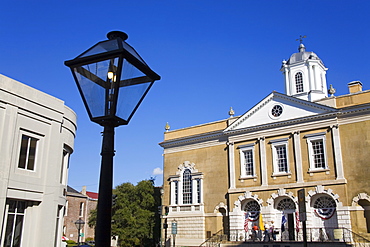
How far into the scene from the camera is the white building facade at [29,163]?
52.6 feet

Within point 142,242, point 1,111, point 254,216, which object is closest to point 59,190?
point 1,111

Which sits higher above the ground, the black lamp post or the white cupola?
the white cupola

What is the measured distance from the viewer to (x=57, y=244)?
65.0 feet

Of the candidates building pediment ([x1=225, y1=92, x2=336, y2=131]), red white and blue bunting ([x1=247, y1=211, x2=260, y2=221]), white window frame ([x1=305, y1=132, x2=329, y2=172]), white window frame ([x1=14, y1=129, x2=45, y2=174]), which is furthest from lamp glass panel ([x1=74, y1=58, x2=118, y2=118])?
red white and blue bunting ([x1=247, y1=211, x2=260, y2=221])

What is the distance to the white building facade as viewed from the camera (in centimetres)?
1605

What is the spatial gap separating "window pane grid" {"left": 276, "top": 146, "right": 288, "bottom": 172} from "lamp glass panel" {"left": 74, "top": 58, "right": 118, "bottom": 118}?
28288mm

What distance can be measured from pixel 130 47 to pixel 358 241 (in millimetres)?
26347

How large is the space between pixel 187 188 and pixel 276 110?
1109 centimetres

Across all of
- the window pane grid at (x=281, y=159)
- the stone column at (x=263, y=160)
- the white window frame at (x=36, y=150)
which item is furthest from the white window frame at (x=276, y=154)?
the white window frame at (x=36, y=150)

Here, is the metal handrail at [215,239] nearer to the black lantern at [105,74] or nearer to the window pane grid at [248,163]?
the window pane grid at [248,163]

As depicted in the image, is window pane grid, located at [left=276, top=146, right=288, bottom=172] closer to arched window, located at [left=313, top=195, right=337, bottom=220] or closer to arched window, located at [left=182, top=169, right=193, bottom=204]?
arched window, located at [left=313, top=195, right=337, bottom=220]

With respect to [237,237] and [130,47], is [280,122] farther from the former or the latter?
[130,47]

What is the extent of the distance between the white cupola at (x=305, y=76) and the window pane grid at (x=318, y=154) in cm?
632

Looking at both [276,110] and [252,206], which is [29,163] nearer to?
[252,206]
